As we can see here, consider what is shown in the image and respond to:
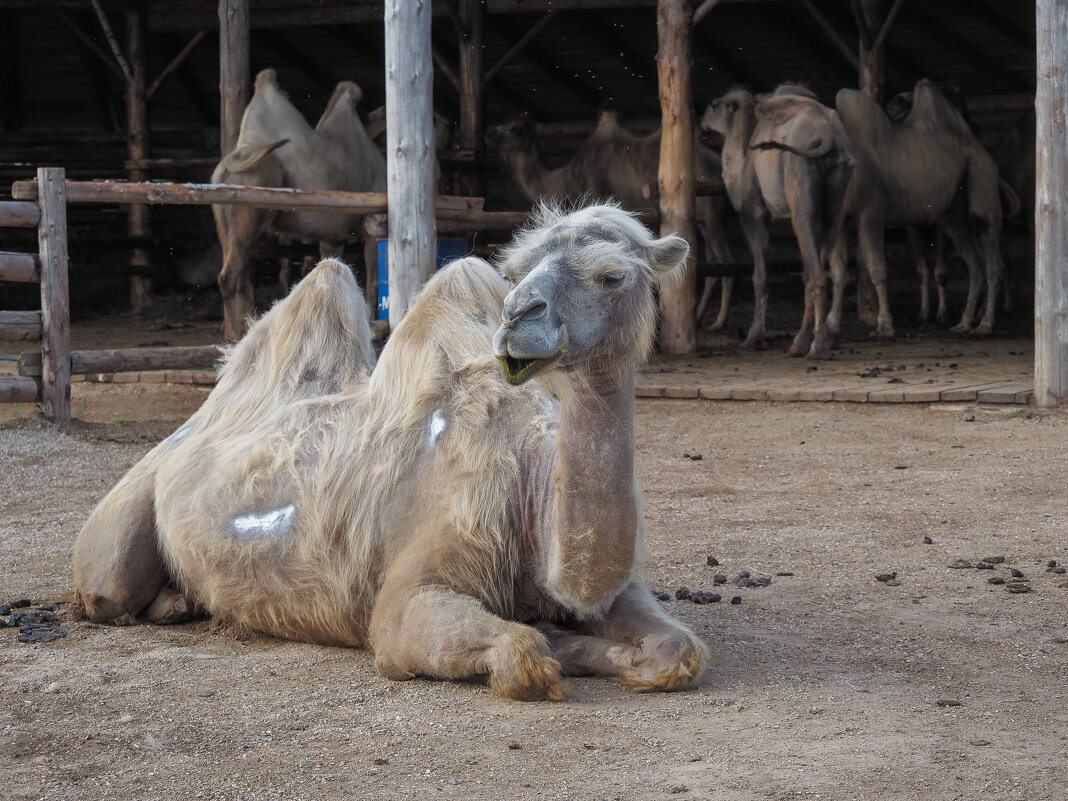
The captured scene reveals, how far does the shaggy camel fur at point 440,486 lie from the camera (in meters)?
2.79

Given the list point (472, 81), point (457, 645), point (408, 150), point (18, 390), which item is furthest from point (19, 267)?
point (472, 81)

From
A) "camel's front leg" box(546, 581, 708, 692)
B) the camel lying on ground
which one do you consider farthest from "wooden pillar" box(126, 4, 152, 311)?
"camel's front leg" box(546, 581, 708, 692)

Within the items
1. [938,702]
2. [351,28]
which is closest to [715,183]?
[351,28]

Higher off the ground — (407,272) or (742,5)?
(742,5)

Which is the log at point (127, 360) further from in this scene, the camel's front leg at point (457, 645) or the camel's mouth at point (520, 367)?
the camel's mouth at point (520, 367)

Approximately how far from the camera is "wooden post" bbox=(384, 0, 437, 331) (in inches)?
337

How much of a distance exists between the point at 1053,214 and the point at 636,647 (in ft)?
18.1

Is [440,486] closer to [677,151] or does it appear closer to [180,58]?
[677,151]

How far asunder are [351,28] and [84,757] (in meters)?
15.1

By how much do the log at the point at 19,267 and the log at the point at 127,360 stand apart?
1.43 ft

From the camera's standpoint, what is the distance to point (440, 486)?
3336 mm

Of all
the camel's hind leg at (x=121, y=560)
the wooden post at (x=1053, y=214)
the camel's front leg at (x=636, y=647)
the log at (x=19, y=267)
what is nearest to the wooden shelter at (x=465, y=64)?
the wooden post at (x=1053, y=214)

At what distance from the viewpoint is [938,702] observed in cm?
302

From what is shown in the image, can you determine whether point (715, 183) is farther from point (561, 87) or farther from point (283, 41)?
point (283, 41)
